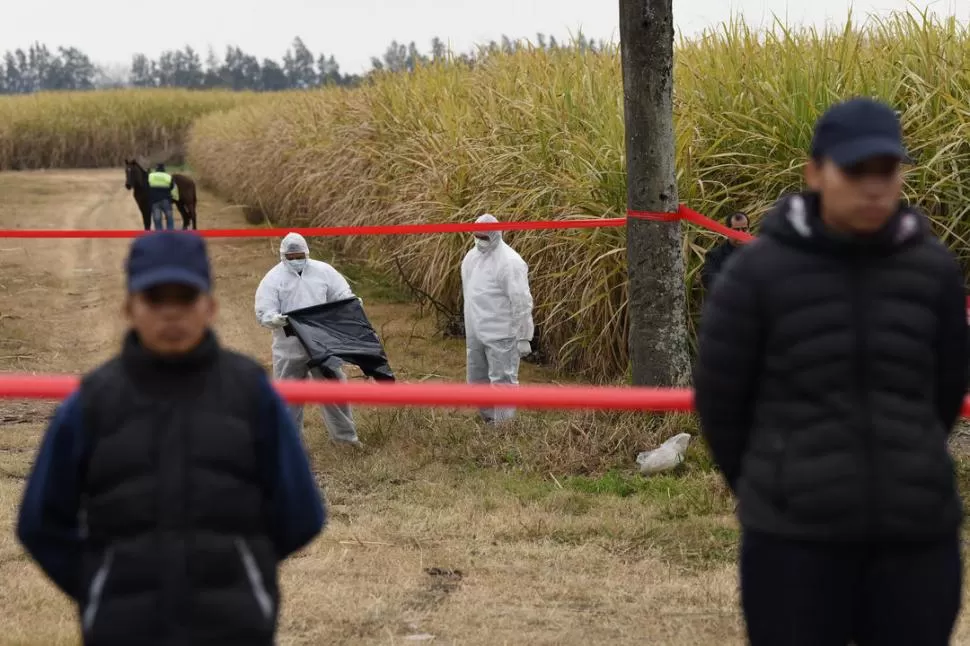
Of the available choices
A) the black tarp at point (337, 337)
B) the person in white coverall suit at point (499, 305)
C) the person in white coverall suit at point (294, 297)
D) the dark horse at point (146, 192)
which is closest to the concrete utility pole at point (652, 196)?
the person in white coverall suit at point (499, 305)

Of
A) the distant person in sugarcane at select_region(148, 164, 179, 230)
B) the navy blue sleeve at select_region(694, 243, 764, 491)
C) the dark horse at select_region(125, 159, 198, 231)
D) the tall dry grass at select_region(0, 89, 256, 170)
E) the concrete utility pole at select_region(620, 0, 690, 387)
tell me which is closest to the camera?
the navy blue sleeve at select_region(694, 243, 764, 491)

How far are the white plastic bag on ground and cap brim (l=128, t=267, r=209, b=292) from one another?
17.7 ft

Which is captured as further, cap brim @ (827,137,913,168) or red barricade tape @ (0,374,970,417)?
red barricade tape @ (0,374,970,417)

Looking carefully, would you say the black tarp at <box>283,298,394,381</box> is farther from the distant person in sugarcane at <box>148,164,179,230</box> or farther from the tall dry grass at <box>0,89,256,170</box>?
the tall dry grass at <box>0,89,256,170</box>

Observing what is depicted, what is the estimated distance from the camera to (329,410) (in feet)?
28.1

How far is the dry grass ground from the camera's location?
523 cm

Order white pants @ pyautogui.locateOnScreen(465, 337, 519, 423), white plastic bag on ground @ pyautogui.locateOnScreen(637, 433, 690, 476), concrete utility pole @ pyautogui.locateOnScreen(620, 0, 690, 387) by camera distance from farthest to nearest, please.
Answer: white pants @ pyautogui.locateOnScreen(465, 337, 519, 423)
white plastic bag on ground @ pyautogui.locateOnScreen(637, 433, 690, 476)
concrete utility pole @ pyautogui.locateOnScreen(620, 0, 690, 387)

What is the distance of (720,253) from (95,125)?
132ft

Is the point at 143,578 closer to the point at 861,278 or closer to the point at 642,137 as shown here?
the point at 861,278

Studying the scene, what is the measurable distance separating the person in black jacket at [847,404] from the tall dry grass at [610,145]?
20.2 feet

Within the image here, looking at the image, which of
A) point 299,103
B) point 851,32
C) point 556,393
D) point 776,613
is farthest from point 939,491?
point 299,103

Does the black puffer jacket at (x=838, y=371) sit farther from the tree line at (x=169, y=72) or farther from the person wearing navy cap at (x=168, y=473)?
the tree line at (x=169, y=72)

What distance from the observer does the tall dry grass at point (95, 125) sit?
43.9m

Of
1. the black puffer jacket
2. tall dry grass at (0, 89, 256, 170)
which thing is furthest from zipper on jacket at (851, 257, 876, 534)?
tall dry grass at (0, 89, 256, 170)
